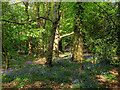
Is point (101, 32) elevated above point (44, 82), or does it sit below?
above

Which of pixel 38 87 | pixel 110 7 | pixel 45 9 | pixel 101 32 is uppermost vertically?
pixel 45 9

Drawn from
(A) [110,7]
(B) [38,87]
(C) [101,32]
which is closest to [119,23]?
(A) [110,7]

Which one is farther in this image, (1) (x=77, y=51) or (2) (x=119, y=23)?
(1) (x=77, y=51)

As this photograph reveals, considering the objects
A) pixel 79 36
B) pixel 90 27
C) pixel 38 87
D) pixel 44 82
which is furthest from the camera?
pixel 79 36

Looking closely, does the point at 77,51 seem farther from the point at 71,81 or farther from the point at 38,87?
the point at 38,87

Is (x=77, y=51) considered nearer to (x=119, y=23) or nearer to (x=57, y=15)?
(x=57, y=15)

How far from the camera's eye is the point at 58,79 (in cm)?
843

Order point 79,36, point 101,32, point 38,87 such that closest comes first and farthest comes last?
point 38,87
point 101,32
point 79,36

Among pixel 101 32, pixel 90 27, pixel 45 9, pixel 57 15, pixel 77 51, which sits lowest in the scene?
pixel 77 51

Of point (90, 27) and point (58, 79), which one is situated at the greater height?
point (90, 27)

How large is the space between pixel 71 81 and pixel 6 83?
462 centimetres

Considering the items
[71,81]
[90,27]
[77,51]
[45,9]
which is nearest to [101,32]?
[90,27]

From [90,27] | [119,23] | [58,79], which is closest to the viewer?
[119,23]

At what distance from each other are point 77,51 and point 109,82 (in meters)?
6.62
